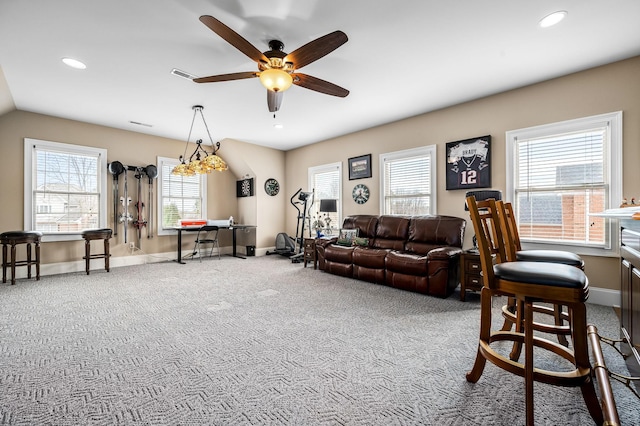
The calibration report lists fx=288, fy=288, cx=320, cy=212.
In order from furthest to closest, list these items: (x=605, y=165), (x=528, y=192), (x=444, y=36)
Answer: (x=528, y=192) < (x=605, y=165) < (x=444, y=36)

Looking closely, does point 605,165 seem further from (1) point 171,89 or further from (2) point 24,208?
(2) point 24,208

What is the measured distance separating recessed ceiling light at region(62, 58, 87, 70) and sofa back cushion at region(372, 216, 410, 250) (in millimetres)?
4637

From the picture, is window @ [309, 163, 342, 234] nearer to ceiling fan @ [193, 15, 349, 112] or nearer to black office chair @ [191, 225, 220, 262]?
Answer: black office chair @ [191, 225, 220, 262]

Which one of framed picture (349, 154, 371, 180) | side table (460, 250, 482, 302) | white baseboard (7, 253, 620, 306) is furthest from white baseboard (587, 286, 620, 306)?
framed picture (349, 154, 371, 180)

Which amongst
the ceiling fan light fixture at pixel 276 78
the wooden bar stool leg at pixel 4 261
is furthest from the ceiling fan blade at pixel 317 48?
the wooden bar stool leg at pixel 4 261

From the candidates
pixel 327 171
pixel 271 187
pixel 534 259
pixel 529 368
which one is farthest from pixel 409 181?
pixel 529 368

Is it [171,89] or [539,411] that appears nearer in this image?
[539,411]

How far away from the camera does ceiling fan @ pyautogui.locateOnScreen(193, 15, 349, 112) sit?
7.22 feet

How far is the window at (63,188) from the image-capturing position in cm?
496

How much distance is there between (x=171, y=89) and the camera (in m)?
4.00

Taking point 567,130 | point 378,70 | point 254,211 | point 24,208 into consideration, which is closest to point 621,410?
point 567,130

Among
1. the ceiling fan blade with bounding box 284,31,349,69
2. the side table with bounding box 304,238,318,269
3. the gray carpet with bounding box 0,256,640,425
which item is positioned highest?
the ceiling fan blade with bounding box 284,31,349,69

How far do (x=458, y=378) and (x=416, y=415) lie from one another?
50 cm

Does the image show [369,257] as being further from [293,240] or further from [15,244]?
[15,244]
